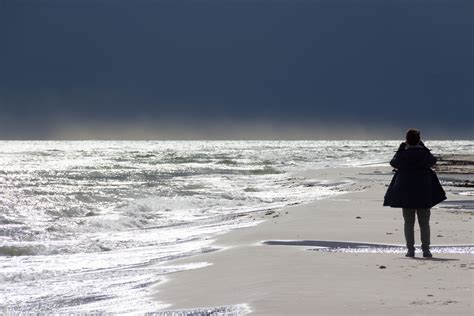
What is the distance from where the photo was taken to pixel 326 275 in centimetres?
906

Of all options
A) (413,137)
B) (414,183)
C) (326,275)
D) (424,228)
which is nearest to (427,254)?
(424,228)

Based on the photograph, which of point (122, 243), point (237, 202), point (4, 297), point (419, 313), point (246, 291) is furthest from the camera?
point (237, 202)

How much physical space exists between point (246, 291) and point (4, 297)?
3.35 metres

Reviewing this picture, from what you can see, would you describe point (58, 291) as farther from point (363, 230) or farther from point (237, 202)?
point (237, 202)

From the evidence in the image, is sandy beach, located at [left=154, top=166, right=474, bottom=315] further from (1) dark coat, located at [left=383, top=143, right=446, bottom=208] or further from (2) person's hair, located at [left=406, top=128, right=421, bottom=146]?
(2) person's hair, located at [left=406, top=128, right=421, bottom=146]

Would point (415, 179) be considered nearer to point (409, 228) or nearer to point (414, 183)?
point (414, 183)

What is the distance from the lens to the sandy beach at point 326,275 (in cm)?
730

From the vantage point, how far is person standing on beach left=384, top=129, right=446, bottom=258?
10.9 m

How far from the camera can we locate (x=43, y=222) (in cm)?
2220

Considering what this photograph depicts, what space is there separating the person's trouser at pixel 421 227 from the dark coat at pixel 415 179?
19 centimetres

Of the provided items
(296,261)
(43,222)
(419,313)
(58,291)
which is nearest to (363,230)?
(296,261)

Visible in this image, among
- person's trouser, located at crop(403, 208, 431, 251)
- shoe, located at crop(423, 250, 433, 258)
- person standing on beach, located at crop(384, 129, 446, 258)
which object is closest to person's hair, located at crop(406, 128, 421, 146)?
person standing on beach, located at crop(384, 129, 446, 258)

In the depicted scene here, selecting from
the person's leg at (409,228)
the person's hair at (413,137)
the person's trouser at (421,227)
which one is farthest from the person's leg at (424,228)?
the person's hair at (413,137)

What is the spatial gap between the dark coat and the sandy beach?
77 centimetres
